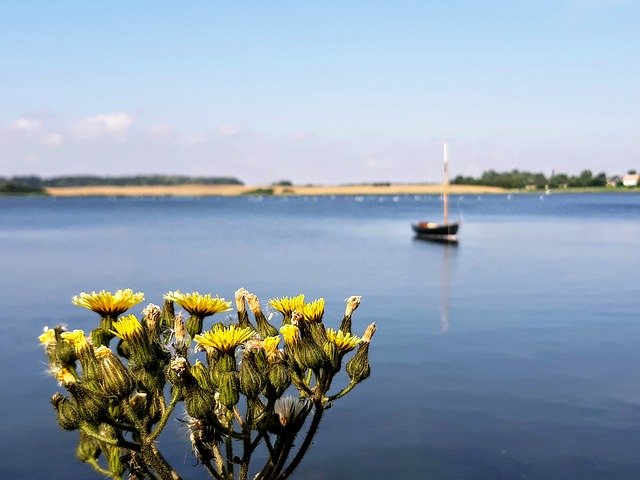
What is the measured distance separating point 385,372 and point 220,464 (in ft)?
50.3

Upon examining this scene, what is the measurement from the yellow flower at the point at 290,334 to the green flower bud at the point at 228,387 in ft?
1.29

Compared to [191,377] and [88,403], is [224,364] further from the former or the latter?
[88,403]

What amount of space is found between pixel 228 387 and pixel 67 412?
2.79ft

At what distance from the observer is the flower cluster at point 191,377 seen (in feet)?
12.0

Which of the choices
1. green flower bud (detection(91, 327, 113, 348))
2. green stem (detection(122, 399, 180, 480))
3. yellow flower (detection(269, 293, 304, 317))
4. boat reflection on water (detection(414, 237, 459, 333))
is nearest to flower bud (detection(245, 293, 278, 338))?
yellow flower (detection(269, 293, 304, 317))

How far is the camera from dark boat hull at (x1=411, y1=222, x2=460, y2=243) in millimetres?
68438

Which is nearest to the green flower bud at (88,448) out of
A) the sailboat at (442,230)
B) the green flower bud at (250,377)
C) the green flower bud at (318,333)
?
the green flower bud at (250,377)

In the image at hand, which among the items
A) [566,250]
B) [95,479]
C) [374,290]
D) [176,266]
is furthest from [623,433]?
[566,250]

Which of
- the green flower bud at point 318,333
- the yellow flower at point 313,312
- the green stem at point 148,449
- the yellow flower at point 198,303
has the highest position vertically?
the yellow flower at point 198,303

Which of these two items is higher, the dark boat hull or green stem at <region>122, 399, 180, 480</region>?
green stem at <region>122, 399, 180, 480</region>

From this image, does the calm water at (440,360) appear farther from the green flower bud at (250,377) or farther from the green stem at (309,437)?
the green flower bud at (250,377)

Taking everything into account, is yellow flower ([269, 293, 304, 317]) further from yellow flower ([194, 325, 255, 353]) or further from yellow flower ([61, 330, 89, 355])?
yellow flower ([61, 330, 89, 355])

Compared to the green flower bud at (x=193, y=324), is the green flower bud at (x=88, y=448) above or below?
below

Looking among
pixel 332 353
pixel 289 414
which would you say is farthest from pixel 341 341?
pixel 289 414
